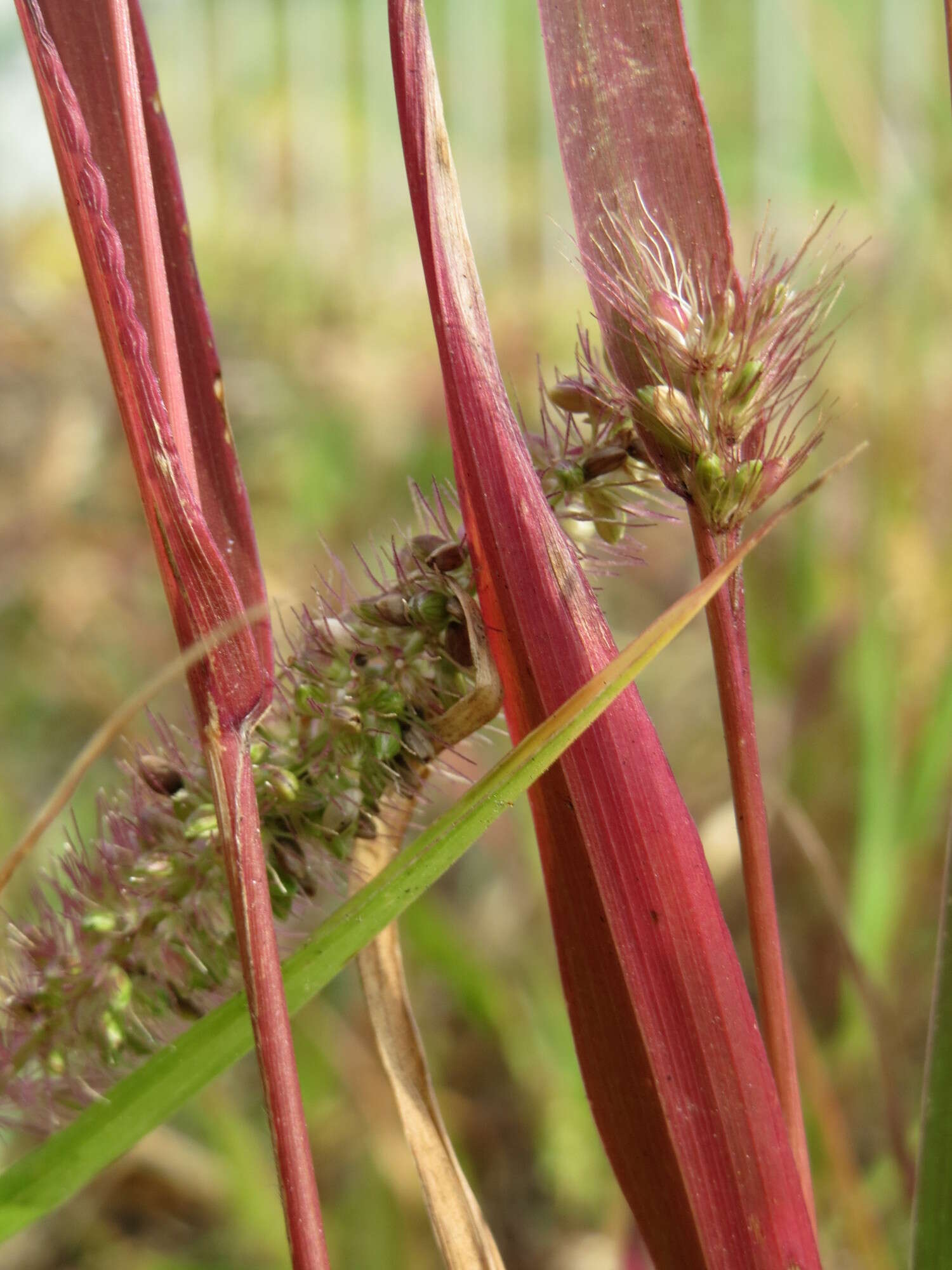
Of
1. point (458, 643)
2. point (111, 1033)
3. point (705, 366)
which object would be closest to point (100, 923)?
point (111, 1033)

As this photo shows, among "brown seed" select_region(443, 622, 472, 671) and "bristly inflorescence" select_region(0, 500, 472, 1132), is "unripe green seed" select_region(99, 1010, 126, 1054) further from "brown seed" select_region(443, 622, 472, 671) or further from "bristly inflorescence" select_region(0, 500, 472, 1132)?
"brown seed" select_region(443, 622, 472, 671)

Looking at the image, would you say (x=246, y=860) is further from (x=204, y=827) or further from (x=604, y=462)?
(x=604, y=462)

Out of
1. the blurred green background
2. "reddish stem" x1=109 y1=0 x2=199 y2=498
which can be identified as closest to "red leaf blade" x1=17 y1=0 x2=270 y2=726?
"reddish stem" x1=109 y1=0 x2=199 y2=498

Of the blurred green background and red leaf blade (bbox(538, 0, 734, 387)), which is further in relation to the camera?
the blurred green background

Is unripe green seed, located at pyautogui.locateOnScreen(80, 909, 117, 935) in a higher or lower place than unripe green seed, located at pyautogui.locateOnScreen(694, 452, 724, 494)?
lower

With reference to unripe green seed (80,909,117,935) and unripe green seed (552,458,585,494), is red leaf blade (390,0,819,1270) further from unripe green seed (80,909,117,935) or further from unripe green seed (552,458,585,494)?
unripe green seed (80,909,117,935)

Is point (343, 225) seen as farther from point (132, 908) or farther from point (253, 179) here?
point (132, 908)
